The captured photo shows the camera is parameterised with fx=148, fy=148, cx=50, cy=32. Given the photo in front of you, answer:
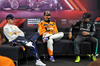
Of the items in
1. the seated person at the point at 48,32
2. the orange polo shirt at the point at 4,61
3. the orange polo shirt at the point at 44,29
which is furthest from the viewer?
the orange polo shirt at the point at 44,29

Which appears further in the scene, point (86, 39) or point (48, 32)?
point (48, 32)

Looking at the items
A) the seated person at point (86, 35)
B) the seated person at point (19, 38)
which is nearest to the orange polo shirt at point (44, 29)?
the seated person at point (19, 38)

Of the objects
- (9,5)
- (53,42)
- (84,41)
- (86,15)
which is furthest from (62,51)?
(9,5)

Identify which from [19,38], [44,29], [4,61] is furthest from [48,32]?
[4,61]

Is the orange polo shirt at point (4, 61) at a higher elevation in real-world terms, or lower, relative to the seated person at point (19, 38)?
higher

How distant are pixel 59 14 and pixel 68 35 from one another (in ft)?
2.36

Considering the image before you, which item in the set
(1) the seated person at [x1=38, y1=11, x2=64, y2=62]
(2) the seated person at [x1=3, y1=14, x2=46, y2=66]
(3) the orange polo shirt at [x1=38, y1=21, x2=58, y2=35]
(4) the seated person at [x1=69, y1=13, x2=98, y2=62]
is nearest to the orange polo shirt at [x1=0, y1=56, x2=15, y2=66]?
(2) the seated person at [x1=3, y1=14, x2=46, y2=66]

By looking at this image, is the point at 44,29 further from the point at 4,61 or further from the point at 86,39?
the point at 4,61

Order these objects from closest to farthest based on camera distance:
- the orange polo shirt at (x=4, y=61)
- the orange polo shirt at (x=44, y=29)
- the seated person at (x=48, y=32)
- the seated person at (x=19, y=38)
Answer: the orange polo shirt at (x=4, y=61)
the seated person at (x=19, y=38)
the seated person at (x=48, y=32)
the orange polo shirt at (x=44, y=29)

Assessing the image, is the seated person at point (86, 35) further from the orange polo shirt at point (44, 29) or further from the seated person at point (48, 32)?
the orange polo shirt at point (44, 29)

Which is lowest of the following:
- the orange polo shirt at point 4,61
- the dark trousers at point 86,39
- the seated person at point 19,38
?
the dark trousers at point 86,39

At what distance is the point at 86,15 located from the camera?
357 centimetres

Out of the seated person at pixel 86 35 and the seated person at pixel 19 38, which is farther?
the seated person at pixel 86 35

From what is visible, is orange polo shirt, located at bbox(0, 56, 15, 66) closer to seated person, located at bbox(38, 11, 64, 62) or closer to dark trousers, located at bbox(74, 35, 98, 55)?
seated person, located at bbox(38, 11, 64, 62)
